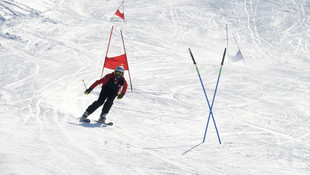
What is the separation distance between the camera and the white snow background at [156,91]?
5.15 meters

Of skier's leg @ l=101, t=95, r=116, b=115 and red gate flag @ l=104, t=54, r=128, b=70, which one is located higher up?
red gate flag @ l=104, t=54, r=128, b=70

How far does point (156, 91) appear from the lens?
997cm

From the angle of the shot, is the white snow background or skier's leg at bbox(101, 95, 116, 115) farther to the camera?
skier's leg at bbox(101, 95, 116, 115)

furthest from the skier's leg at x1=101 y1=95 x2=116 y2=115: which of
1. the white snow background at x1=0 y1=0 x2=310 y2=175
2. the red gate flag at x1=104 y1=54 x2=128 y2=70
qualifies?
the red gate flag at x1=104 y1=54 x2=128 y2=70

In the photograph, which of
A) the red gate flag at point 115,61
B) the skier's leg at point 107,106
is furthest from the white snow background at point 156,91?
the red gate flag at point 115,61

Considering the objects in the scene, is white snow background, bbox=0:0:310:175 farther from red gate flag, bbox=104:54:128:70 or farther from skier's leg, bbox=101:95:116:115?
red gate flag, bbox=104:54:128:70

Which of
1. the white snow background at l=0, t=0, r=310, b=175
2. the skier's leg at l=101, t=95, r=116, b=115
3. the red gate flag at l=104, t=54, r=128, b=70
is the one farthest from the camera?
the red gate flag at l=104, t=54, r=128, b=70

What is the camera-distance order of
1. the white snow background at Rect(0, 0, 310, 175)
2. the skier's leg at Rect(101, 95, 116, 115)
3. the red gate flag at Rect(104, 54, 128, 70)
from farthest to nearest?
the red gate flag at Rect(104, 54, 128, 70) < the skier's leg at Rect(101, 95, 116, 115) < the white snow background at Rect(0, 0, 310, 175)

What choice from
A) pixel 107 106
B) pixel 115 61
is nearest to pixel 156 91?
pixel 115 61

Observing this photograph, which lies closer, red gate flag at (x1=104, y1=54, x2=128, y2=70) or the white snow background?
the white snow background

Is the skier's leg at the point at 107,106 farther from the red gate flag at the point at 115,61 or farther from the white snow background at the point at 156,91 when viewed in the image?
the red gate flag at the point at 115,61

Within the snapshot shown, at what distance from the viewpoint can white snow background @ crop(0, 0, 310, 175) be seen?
5.15m

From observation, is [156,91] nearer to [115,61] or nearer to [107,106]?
[115,61]

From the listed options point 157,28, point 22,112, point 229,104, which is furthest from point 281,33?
point 22,112
